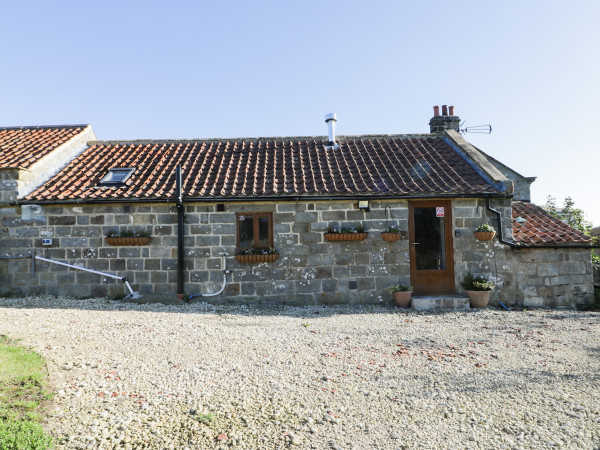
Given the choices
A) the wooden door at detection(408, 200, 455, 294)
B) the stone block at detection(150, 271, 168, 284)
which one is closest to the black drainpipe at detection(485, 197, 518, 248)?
the wooden door at detection(408, 200, 455, 294)

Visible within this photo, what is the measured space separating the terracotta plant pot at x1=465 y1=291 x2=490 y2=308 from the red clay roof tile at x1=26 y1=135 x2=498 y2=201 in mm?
2225

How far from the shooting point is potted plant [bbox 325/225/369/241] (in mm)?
8516

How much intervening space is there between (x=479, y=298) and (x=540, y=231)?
257 centimetres

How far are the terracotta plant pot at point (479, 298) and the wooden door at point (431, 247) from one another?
0.56m

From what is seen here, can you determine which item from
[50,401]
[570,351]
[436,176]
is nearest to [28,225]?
[50,401]

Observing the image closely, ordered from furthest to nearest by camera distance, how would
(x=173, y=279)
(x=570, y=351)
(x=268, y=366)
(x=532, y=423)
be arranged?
(x=173, y=279), (x=570, y=351), (x=268, y=366), (x=532, y=423)

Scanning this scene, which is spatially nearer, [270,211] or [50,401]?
[50,401]

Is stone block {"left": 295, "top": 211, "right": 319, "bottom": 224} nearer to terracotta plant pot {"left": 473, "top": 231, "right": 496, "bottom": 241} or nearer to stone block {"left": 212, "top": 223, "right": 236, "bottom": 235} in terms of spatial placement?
stone block {"left": 212, "top": 223, "right": 236, "bottom": 235}

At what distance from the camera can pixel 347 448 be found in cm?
287

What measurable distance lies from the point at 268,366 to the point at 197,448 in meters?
1.71

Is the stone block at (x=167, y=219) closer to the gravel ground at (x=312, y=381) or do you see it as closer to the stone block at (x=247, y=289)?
the stone block at (x=247, y=289)

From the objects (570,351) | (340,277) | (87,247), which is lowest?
(570,351)

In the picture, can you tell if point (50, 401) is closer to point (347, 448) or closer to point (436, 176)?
point (347, 448)

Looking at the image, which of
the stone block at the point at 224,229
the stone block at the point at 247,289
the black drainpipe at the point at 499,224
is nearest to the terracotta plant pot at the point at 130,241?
the stone block at the point at 224,229
